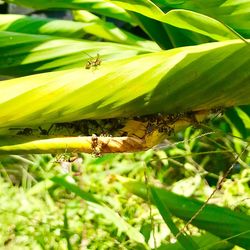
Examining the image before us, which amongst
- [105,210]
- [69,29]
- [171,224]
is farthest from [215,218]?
[69,29]

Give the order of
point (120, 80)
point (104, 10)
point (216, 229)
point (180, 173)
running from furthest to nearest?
1. point (180, 173)
2. point (104, 10)
3. point (216, 229)
4. point (120, 80)

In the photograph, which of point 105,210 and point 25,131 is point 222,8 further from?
point 105,210

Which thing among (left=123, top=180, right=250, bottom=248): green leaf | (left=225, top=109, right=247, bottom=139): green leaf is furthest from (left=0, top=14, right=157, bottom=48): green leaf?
(left=123, top=180, right=250, bottom=248): green leaf

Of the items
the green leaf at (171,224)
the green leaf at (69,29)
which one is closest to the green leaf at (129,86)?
the green leaf at (171,224)

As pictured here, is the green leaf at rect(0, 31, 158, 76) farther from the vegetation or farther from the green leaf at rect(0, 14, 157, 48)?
the green leaf at rect(0, 14, 157, 48)

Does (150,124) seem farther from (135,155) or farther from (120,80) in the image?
(135,155)

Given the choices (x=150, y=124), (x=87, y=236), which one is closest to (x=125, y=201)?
(x=87, y=236)

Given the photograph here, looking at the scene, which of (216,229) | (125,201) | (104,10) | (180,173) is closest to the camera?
(216,229)

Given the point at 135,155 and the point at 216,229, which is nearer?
the point at 216,229

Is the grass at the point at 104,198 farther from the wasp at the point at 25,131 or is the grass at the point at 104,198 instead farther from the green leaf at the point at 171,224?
the wasp at the point at 25,131
